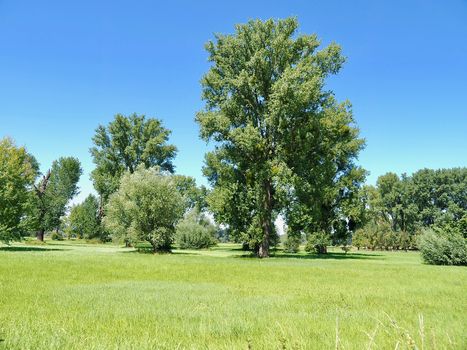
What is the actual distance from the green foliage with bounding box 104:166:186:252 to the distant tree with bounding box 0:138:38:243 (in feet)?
34.0

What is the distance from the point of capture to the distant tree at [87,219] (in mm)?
84812

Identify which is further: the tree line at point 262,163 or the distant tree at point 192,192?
the distant tree at point 192,192

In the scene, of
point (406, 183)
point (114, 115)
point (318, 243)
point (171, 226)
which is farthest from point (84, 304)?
point (406, 183)

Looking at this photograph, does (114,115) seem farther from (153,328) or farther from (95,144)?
(153,328)

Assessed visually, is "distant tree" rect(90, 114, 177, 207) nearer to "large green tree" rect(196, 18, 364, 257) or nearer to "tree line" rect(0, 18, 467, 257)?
"tree line" rect(0, 18, 467, 257)

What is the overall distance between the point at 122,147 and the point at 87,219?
26.3 m

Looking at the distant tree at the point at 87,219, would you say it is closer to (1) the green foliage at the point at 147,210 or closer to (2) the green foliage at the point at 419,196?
(1) the green foliage at the point at 147,210

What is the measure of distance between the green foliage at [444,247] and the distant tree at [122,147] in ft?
164

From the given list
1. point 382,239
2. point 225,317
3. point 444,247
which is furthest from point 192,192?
point 225,317

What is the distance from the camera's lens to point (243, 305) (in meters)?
8.68

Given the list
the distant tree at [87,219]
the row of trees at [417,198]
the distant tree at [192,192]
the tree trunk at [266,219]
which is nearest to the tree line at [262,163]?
the tree trunk at [266,219]

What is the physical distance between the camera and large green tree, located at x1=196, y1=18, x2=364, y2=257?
3509cm

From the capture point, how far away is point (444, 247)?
31719mm

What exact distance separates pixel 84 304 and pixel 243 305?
3.76 m
